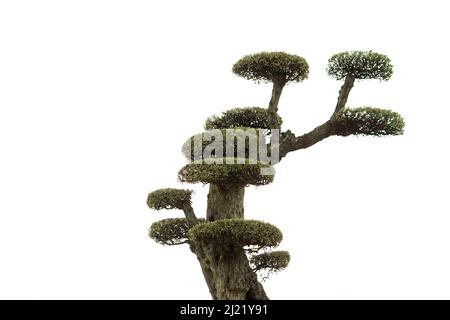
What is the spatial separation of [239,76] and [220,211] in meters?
2.66

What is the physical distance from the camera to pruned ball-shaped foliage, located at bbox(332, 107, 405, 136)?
39.9 feet

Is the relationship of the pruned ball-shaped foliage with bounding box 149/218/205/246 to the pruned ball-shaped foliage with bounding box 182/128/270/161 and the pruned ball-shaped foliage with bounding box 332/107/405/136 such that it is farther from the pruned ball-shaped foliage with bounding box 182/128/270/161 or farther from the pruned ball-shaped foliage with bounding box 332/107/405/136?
the pruned ball-shaped foliage with bounding box 332/107/405/136

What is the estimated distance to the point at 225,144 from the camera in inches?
456

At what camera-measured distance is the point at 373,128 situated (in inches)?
484

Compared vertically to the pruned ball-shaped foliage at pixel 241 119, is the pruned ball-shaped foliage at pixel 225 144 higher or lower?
lower

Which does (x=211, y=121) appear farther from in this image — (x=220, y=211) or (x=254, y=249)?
(x=254, y=249)

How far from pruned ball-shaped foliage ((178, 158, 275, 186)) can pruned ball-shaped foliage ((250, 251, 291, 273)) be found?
1446mm

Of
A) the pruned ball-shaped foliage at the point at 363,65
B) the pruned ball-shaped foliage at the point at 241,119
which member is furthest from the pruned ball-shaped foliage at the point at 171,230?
the pruned ball-shaped foliage at the point at 363,65

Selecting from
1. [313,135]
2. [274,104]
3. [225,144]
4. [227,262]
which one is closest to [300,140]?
[313,135]

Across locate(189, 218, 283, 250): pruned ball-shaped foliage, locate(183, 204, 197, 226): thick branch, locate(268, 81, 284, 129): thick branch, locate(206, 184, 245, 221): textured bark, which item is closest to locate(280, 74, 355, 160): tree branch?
locate(268, 81, 284, 129): thick branch

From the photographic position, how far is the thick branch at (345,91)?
41.5 ft

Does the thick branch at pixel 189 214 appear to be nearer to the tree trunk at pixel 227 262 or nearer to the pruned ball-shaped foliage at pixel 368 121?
the tree trunk at pixel 227 262

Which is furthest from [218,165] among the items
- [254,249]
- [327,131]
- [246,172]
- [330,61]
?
[330,61]

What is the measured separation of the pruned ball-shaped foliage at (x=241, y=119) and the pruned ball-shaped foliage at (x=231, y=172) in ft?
4.85
